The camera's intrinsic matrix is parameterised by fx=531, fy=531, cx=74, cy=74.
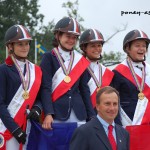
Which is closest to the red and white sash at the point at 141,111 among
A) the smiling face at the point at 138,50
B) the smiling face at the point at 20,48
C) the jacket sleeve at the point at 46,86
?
the smiling face at the point at 138,50

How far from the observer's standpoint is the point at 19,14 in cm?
4088

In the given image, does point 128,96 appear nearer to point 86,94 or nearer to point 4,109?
point 86,94

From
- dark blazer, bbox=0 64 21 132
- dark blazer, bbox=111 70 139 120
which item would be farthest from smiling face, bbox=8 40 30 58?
dark blazer, bbox=111 70 139 120

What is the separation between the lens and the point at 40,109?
712 centimetres

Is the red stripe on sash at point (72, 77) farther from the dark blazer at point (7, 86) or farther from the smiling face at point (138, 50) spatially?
the smiling face at point (138, 50)

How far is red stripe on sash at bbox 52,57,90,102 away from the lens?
7305mm

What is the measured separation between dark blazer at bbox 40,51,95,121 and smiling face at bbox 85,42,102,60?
0.57 metres

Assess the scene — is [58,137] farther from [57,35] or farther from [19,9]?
[19,9]

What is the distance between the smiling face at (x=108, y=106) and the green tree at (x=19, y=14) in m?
33.9

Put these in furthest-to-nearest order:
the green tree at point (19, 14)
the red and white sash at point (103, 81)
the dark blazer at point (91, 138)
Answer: the green tree at point (19, 14) < the red and white sash at point (103, 81) < the dark blazer at point (91, 138)

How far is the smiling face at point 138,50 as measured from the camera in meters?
8.09

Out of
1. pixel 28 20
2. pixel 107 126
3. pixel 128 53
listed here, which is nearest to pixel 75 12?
pixel 28 20

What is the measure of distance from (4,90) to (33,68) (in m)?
0.56

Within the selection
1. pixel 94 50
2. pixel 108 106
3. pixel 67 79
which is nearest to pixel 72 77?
pixel 67 79
